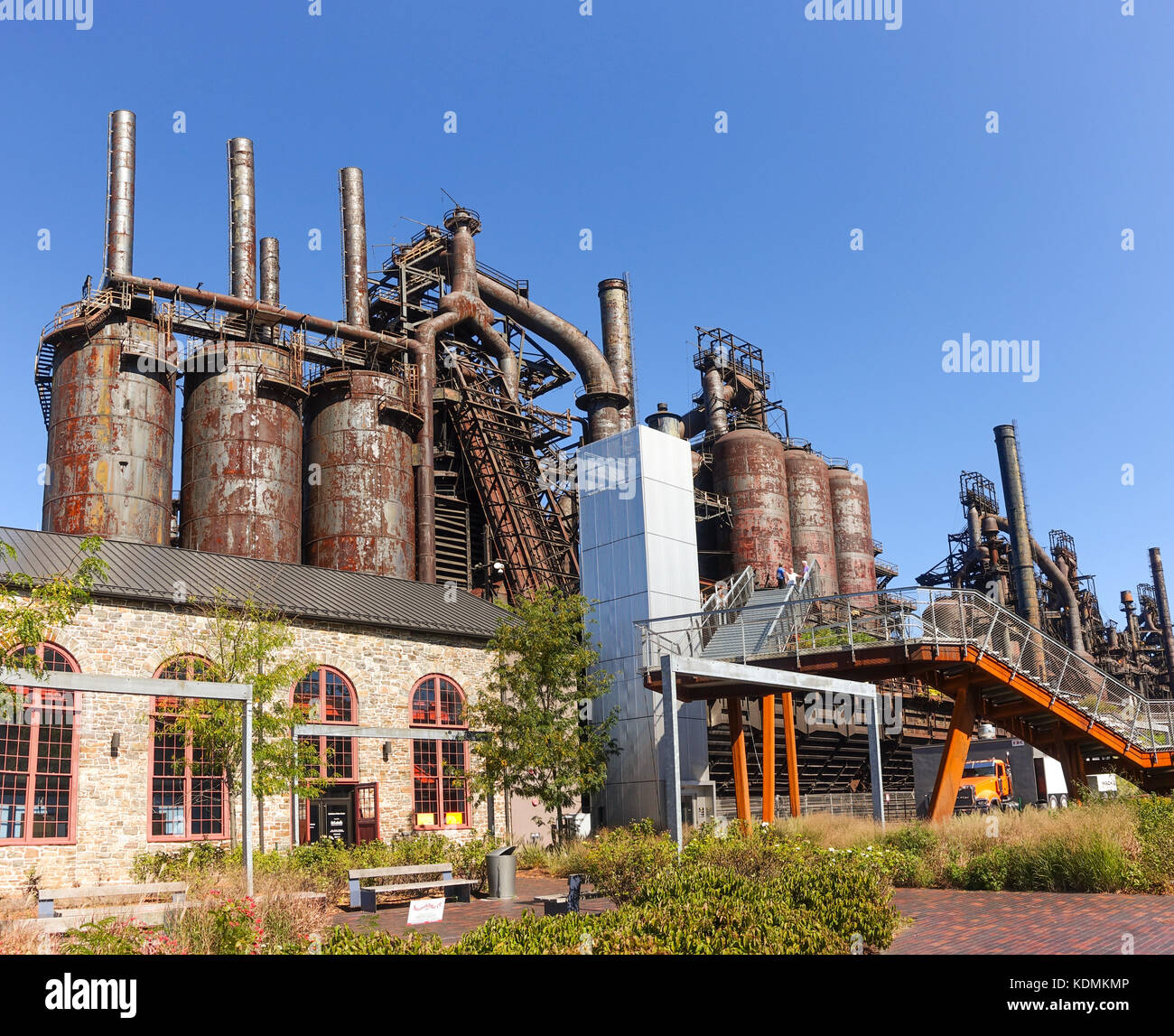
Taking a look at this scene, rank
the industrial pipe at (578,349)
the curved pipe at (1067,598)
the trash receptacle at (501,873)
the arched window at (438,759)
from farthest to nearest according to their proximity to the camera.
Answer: the curved pipe at (1067,598), the industrial pipe at (578,349), the arched window at (438,759), the trash receptacle at (501,873)

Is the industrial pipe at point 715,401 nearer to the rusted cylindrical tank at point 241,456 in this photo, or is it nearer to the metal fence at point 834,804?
the metal fence at point 834,804

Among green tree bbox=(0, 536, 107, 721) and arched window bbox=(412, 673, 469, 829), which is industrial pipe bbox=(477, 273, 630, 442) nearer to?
arched window bbox=(412, 673, 469, 829)

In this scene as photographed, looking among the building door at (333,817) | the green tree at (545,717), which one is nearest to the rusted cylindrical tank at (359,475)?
the green tree at (545,717)

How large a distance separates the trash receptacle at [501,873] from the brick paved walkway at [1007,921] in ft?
4.09

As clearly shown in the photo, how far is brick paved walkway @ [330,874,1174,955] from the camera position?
387 inches

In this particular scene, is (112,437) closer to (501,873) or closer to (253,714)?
(253,714)

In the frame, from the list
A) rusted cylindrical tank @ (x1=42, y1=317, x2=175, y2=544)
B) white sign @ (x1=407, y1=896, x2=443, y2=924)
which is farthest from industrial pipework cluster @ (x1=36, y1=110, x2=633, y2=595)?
white sign @ (x1=407, y1=896, x2=443, y2=924)

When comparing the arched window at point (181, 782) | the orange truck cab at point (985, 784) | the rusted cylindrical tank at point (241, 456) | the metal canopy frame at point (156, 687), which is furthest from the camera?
the rusted cylindrical tank at point (241, 456)

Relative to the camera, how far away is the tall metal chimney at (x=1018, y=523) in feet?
171

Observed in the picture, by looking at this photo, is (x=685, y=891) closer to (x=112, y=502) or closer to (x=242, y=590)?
(x=242, y=590)

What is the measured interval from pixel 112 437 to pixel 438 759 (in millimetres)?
14156

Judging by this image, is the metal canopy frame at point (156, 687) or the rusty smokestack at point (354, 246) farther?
the rusty smokestack at point (354, 246)
